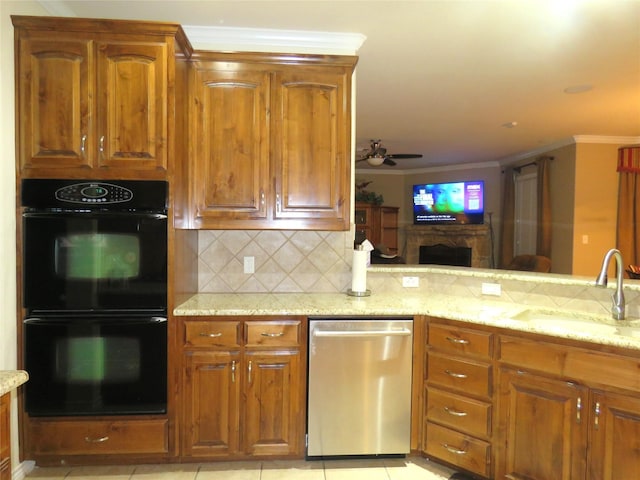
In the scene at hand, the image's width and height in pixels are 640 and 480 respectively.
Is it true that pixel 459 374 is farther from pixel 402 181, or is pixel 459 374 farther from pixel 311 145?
pixel 402 181

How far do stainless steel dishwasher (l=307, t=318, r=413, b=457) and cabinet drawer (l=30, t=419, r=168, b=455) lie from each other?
86 cm

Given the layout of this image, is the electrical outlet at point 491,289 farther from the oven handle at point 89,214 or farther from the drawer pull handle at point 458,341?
the oven handle at point 89,214

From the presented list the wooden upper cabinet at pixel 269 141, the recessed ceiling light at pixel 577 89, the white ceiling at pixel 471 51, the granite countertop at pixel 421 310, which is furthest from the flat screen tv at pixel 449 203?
the wooden upper cabinet at pixel 269 141

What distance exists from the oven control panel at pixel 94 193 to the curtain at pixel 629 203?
6.31m

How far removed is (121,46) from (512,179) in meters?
6.75

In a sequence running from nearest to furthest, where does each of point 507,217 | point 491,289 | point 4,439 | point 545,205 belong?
point 4,439 < point 491,289 < point 545,205 < point 507,217

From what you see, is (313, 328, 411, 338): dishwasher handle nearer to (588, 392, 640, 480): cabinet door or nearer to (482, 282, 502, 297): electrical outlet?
(482, 282, 502, 297): electrical outlet

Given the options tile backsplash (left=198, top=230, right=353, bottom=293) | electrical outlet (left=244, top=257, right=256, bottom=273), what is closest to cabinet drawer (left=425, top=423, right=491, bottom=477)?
tile backsplash (left=198, top=230, right=353, bottom=293)

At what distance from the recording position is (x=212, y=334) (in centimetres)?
227

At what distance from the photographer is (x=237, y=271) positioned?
2.86m

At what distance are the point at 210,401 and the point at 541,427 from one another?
1.73 m

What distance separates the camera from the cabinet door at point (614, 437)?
1.74m

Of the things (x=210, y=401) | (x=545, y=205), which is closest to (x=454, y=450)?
(x=210, y=401)

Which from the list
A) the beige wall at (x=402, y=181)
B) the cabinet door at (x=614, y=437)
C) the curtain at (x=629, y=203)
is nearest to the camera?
the cabinet door at (x=614, y=437)
